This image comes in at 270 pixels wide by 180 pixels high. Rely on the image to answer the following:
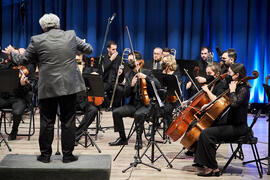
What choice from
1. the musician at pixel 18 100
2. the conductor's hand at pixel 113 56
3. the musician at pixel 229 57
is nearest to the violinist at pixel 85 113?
the musician at pixel 18 100

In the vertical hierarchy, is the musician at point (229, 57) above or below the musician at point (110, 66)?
above

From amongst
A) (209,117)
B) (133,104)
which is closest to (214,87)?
(209,117)

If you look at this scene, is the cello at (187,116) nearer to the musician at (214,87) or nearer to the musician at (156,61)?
the musician at (214,87)

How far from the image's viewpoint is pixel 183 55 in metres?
8.94

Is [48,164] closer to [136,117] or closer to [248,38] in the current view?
[136,117]

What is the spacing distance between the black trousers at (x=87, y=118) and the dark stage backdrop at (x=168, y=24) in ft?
12.9

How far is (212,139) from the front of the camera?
12.8ft

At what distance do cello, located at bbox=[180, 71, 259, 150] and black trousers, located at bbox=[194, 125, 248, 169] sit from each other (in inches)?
3.8

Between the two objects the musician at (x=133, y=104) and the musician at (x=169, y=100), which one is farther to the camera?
the musician at (x=169, y=100)

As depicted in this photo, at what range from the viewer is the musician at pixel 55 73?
320 cm

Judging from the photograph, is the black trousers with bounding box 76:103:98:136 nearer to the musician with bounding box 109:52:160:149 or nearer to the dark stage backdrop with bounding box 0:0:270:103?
the musician with bounding box 109:52:160:149

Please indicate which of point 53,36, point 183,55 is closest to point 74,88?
point 53,36

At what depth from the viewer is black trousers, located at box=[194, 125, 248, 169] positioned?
3.88 m

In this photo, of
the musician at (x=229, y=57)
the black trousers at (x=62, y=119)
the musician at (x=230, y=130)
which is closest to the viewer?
the black trousers at (x=62, y=119)
